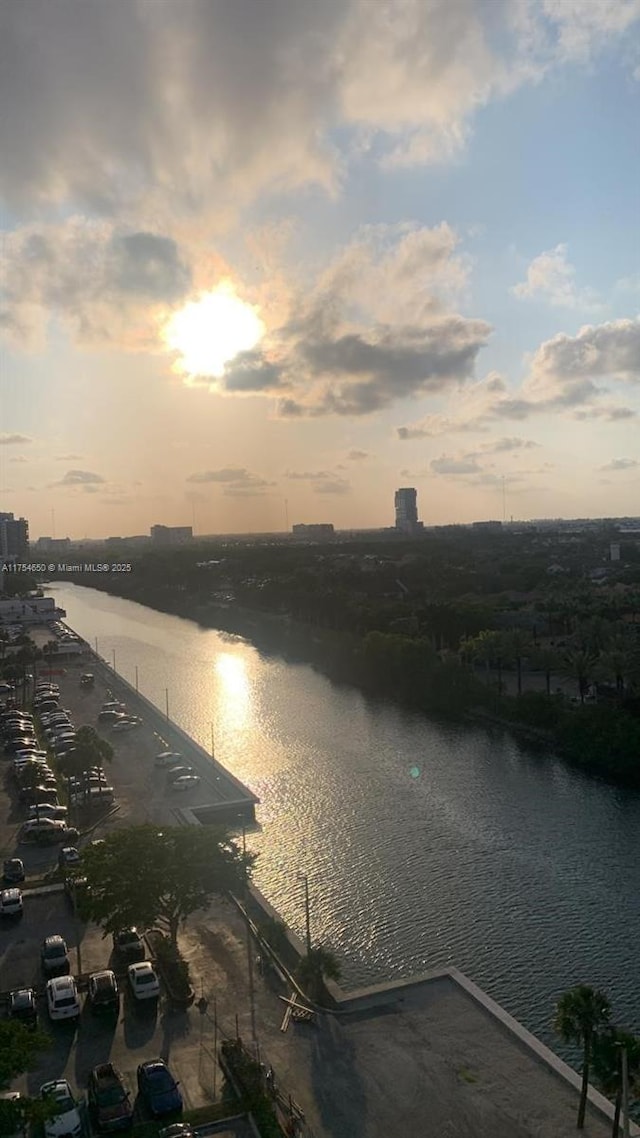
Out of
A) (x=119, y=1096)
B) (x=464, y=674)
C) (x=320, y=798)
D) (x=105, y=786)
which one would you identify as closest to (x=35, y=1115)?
(x=119, y=1096)

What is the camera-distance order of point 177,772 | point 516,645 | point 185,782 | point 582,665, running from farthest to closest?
point 516,645
point 582,665
point 177,772
point 185,782

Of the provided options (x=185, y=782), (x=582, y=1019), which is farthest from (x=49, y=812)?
(x=582, y=1019)

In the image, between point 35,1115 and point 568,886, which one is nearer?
point 35,1115

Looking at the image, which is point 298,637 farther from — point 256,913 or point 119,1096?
point 119,1096

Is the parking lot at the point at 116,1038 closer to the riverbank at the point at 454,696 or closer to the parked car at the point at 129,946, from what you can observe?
the parked car at the point at 129,946

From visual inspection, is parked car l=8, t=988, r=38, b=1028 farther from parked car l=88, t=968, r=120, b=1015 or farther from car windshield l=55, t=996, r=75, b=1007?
parked car l=88, t=968, r=120, b=1015

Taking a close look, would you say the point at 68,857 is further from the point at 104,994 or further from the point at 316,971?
the point at 316,971

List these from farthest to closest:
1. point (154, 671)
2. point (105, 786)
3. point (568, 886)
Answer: point (154, 671), point (105, 786), point (568, 886)
